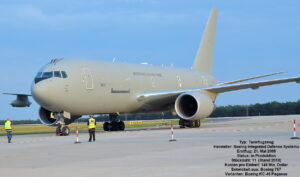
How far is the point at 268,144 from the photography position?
16828 mm

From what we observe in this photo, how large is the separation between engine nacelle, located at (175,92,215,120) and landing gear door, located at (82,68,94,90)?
5304mm

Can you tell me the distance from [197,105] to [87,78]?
6.50m

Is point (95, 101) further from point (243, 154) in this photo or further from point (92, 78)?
point (243, 154)

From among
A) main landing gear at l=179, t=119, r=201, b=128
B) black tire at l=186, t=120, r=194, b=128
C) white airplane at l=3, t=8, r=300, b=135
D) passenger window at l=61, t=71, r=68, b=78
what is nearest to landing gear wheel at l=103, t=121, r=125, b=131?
white airplane at l=3, t=8, r=300, b=135

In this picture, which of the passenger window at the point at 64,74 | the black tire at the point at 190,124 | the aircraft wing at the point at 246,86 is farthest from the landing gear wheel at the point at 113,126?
the passenger window at the point at 64,74

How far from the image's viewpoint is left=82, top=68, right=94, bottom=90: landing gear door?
28.8m

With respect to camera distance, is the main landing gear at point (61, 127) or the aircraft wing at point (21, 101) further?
the aircraft wing at point (21, 101)

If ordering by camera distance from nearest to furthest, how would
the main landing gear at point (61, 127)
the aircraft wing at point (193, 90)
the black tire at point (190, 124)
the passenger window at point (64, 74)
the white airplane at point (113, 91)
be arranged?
the main landing gear at point (61, 127) < the white airplane at point (113, 91) < the passenger window at point (64, 74) < the aircraft wing at point (193, 90) < the black tire at point (190, 124)

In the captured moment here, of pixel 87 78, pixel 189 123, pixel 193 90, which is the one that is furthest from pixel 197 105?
pixel 87 78

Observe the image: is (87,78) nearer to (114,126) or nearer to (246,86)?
(114,126)

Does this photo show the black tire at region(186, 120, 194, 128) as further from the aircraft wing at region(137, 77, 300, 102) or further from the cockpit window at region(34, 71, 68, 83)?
the cockpit window at region(34, 71, 68, 83)

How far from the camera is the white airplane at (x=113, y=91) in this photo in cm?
2769

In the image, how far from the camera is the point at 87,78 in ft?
94.9

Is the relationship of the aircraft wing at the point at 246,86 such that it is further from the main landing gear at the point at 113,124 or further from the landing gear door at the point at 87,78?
the landing gear door at the point at 87,78
